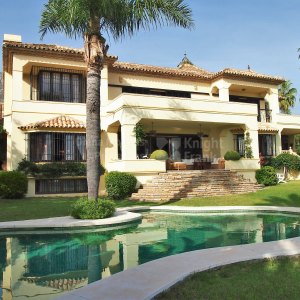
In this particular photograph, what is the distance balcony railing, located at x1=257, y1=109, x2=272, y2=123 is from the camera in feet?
103

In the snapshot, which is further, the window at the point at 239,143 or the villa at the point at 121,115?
the window at the point at 239,143

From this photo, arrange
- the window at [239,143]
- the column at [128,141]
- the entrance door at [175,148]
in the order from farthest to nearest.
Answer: the window at [239,143]
the entrance door at [175,148]
the column at [128,141]

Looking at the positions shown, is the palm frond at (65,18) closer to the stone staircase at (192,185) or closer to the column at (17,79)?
the column at (17,79)

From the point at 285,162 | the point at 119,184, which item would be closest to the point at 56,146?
the point at 119,184

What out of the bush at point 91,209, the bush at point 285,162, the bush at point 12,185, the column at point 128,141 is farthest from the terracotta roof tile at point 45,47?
the bush at point 285,162

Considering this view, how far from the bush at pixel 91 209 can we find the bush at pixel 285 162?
19.4 metres

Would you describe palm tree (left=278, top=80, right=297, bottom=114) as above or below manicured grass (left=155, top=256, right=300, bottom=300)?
above

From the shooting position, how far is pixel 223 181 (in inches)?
874

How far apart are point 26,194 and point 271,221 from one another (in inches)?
586

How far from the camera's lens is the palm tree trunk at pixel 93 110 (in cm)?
1359

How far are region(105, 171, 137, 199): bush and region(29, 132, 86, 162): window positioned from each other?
12.6ft

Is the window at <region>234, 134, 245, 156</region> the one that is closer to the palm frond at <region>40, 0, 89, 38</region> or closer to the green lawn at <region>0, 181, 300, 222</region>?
the green lawn at <region>0, 181, 300, 222</region>

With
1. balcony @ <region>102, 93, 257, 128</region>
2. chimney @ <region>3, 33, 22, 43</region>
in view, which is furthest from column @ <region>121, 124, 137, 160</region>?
chimney @ <region>3, 33, 22, 43</region>

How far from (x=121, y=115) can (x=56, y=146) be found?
486 cm
